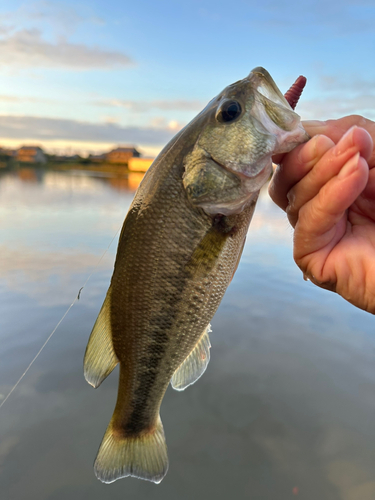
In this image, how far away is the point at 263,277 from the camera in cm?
899

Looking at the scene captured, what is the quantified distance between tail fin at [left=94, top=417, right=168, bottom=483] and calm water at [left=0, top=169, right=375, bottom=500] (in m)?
1.83

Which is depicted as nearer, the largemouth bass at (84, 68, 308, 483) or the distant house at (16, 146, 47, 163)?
the largemouth bass at (84, 68, 308, 483)

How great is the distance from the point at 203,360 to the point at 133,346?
551 millimetres

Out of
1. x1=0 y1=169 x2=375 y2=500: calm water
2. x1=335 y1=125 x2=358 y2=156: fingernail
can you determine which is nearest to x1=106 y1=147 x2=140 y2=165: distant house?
x1=0 y1=169 x2=375 y2=500: calm water

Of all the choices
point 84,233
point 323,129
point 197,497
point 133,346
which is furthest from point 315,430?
point 84,233

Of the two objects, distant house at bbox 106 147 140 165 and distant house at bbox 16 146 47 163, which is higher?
distant house at bbox 106 147 140 165

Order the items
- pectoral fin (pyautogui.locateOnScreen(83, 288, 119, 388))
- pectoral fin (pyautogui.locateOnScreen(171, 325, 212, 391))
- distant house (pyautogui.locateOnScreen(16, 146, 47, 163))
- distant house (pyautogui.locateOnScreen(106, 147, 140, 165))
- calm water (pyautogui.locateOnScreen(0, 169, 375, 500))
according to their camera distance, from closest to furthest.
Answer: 1. pectoral fin (pyautogui.locateOnScreen(83, 288, 119, 388))
2. pectoral fin (pyautogui.locateOnScreen(171, 325, 212, 391))
3. calm water (pyautogui.locateOnScreen(0, 169, 375, 500))
4. distant house (pyautogui.locateOnScreen(16, 146, 47, 163))
5. distant house (pyautogui.locateOnScreen(106, 147, 140, 165))

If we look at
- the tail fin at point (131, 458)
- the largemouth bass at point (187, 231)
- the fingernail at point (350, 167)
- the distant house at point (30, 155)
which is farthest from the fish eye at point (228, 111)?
the distant house at point (30, 155)

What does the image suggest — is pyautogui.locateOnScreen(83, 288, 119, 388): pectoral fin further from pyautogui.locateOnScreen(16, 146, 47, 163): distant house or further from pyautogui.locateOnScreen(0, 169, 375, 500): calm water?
pyautogui.locateOnScreen(16, 146, 47, 163): distant house

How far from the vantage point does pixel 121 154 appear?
96.4 metres

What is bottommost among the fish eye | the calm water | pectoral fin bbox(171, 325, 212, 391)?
the calm water

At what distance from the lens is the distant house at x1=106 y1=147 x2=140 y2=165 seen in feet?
311

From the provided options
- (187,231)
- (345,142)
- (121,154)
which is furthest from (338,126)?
(121,154)

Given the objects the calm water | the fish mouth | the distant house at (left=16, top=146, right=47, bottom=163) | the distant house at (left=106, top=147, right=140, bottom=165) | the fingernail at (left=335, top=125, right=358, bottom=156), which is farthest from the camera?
the distant house at (left=106, top=147, right=140, bottom=165)
